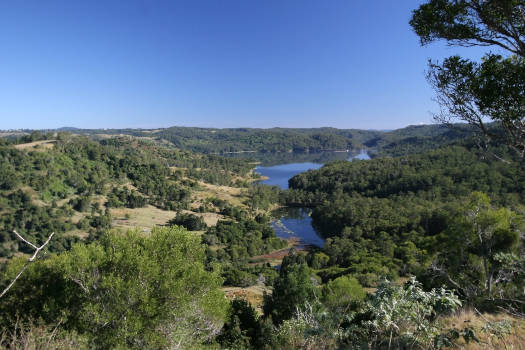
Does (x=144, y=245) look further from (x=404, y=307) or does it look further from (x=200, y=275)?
(x=404, y=307)

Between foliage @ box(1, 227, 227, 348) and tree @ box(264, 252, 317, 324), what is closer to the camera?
foliage @ box(1, 227, 227, 348)

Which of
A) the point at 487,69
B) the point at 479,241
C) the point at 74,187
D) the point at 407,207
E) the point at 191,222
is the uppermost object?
the point at 487,69

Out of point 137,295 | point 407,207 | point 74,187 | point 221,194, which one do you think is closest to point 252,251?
point 407,207

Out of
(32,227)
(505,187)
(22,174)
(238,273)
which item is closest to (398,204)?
(505,187)

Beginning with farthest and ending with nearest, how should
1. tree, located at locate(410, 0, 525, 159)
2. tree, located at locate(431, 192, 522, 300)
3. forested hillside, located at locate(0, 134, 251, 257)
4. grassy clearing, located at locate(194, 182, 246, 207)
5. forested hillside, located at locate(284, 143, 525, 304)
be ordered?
grassy clearing, located at locate(194, 182, 246, 207) → forested hillside, located at locate(0, 134, 251, 257) → forested hillside, located at locate(284, 143, 525, 304) → tree, located at locate(431, 192, 522, 300) → tree, located at locate(410, 0, 525, 159)

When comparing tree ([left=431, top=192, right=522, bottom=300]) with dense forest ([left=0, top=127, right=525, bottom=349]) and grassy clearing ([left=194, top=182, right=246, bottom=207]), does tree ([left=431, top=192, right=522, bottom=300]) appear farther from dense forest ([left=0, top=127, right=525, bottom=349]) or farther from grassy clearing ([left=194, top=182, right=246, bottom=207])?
grassy clearing ([left=194, top=182, right=246, bottom=207])

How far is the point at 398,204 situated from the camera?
275ft

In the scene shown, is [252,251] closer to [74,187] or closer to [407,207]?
[407,207]

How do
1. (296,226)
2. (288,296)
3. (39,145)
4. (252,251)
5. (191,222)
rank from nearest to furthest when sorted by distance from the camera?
(288,296) → (252,251) → (191,222) → (296,226) → (39,145)

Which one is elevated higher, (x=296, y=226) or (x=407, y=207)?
(x=407, y=207)

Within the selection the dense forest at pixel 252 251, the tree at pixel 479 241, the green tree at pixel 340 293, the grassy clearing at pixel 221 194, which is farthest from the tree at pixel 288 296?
the grassy clearing at pixel 221 194

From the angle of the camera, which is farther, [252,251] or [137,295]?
[252,251]

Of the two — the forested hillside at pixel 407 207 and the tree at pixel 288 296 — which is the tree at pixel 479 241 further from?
the tree at pixel 288 296

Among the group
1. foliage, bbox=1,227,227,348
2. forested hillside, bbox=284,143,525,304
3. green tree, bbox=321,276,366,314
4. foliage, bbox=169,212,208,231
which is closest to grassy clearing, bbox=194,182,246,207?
forested hillside, bbox=284,143,525,304
